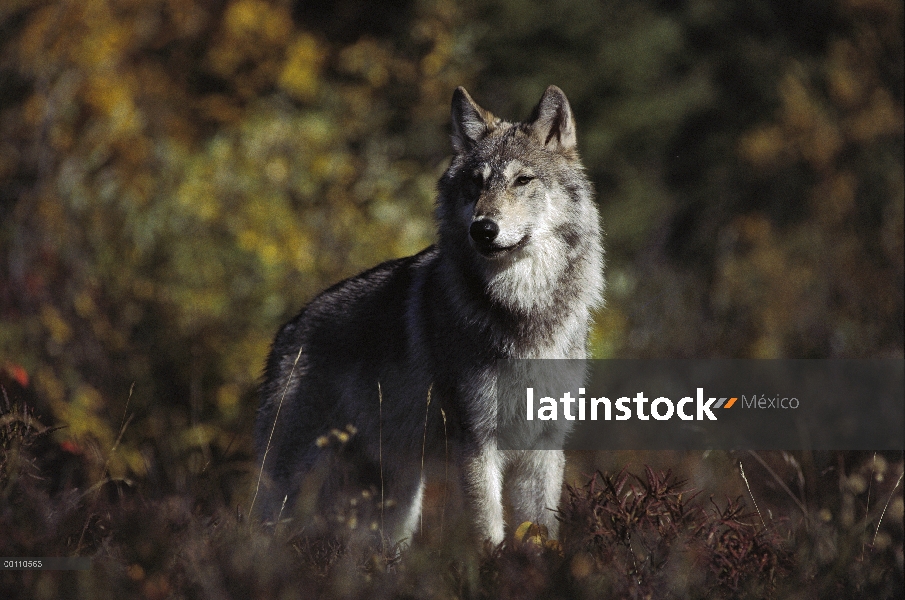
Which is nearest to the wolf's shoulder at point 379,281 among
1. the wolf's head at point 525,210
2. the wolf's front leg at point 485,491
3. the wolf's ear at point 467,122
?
the wolf's head at point 525,210

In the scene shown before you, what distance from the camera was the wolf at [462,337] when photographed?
4195mm

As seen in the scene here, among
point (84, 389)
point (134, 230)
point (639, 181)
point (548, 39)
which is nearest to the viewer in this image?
point (84, 389)

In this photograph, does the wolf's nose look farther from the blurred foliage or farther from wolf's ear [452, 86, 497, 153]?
the blurred foliage

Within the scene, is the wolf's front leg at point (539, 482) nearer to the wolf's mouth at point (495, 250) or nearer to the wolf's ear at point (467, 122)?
the wolf's mouth at point (495, 250)

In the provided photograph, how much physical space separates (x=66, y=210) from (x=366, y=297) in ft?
15.2

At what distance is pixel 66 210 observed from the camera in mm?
Result: 8117

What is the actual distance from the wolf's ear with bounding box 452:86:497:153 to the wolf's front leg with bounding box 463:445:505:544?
1.72m

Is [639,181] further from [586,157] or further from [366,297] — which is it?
[366,297]

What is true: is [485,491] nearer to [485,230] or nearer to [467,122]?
[485,230]

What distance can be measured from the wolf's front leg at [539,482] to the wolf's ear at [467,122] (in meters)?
1.75

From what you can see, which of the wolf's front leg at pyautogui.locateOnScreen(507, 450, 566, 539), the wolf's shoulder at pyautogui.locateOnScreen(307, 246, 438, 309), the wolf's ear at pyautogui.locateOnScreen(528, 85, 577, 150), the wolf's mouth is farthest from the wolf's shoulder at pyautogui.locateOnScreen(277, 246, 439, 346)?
the wolf's front leg at pyautogui.locateOnScreen(507, 450, 566, 539)

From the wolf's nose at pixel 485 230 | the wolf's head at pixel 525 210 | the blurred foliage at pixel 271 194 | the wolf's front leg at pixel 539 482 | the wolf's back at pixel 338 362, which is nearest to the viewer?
the wolf's nose at pixel 485 230

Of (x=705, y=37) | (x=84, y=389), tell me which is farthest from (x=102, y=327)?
(x=705, y=37)

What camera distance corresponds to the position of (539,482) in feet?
14.3
